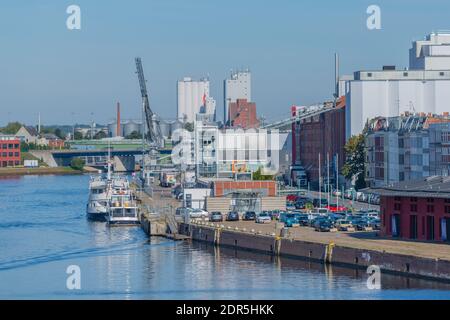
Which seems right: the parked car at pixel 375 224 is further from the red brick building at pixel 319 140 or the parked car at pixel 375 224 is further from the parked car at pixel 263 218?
the red brick building at pixel 319 140

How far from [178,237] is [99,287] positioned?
10.9 metres

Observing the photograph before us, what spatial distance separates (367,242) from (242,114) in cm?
6838

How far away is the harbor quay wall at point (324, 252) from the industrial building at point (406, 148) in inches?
426

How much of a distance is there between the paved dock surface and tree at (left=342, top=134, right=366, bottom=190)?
1779 cm

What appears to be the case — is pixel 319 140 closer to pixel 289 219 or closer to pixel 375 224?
pixel 289 219

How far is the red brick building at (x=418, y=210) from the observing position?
26.9 m

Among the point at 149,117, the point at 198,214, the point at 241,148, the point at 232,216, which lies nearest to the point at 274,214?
the point at 232,216

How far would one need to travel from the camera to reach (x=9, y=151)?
327 feet

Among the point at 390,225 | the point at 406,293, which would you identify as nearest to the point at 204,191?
the point at 390,225

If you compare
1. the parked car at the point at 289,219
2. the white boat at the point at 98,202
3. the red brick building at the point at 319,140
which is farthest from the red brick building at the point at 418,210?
the red brick building at the point at 319,140

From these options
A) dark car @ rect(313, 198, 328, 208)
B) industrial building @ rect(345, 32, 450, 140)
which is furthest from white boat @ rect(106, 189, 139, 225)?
industrial building @ rect(345, 32, 450, 140)

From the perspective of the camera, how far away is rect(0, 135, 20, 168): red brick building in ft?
325
